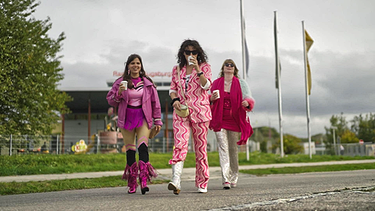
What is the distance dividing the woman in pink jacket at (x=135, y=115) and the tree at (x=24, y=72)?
12.4 meters

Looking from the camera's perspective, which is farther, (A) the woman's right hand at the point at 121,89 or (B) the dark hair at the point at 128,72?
(B) the dark hair at the point at 128,72

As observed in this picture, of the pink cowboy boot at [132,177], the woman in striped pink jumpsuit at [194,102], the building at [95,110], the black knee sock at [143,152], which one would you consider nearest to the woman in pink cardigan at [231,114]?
the woman in striped pink jumpsuit at [194,102]

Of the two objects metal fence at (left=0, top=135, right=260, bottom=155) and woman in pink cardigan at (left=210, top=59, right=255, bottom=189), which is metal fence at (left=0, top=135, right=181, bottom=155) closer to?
metal fence at (left=0, top=135, right=260, bottom=155)

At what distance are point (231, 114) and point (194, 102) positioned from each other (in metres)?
1.04

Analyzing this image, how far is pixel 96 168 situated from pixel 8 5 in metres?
10.4

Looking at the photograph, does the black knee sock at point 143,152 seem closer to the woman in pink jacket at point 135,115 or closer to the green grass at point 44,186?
the woman in pink jacket at point 135,115

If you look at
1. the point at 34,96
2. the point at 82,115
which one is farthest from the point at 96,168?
the point at 82,115

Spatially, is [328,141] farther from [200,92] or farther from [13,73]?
[200,92]

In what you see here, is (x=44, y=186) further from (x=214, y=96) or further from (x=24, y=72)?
(x=24, y=72)

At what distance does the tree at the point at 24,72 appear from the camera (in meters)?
18.1

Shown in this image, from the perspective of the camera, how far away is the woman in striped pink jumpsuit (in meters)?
5.63

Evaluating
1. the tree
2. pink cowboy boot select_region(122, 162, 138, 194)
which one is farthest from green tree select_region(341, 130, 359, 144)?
pink cowboy boot select_region(122, 162, 138, 194)

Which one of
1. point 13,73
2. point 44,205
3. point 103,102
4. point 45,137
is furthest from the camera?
point 103,102

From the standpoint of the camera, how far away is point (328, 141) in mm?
63938
